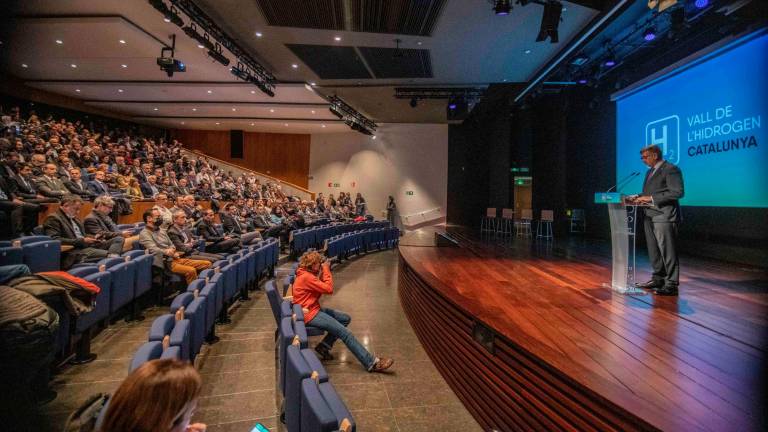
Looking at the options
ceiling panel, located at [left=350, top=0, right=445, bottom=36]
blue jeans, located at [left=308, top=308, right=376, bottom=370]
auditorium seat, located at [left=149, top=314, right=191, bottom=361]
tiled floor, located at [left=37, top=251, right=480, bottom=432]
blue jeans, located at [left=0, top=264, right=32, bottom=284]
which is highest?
ceiling panel, located at [left=350, top=0, right=445, bottom=36]

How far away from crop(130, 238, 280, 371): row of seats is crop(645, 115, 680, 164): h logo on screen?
6.13 m

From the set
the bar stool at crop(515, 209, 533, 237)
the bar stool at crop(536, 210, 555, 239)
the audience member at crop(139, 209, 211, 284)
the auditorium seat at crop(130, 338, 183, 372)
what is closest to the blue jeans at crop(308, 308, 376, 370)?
the auditorium seat at crop(130, 338, 183, 372)

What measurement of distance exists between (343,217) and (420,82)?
547 centimetres

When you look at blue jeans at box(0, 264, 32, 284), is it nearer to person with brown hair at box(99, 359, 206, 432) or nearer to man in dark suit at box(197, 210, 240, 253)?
person with brown hair at box(99, 359, 206, 432)

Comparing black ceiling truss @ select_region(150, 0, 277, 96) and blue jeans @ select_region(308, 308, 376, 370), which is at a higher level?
black ceiling truss @ select_region(150, 0, 277, 96)

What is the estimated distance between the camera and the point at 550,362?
1.62 meters

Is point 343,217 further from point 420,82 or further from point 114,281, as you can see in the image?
point 114,281

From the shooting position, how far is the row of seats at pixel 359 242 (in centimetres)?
687

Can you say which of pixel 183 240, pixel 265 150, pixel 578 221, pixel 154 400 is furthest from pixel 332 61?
pixel 265 150

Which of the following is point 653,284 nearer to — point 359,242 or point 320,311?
point 320,311

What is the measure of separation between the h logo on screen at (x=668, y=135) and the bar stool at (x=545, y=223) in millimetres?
2824

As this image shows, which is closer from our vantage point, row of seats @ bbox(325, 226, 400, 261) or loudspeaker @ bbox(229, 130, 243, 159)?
row of seats @ bbox(325, 226, 400, 261)

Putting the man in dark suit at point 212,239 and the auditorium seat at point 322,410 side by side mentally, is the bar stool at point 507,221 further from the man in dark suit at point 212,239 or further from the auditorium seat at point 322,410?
the auditorium seat at point 322,410

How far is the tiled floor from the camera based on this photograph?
2.08m
